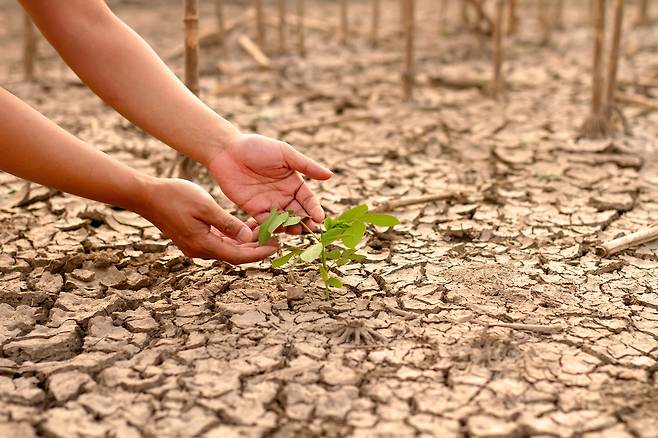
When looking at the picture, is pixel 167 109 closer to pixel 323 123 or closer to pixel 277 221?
pixel 277 221

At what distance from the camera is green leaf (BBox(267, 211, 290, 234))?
217 centimetres

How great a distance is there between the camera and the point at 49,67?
520 cm

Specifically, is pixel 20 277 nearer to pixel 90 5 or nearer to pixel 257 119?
pixel 90 5

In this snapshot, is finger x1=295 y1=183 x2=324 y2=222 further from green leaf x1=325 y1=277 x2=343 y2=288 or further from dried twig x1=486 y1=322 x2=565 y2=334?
dried twig x1=486 y1=322 x2=565 y2=334

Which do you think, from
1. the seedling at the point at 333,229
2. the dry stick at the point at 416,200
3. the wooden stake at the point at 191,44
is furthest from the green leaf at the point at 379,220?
the wooden stake at the point at 191,44

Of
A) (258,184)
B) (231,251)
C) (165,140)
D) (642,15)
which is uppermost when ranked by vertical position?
(642,15)

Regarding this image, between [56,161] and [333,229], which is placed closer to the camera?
[56,161]

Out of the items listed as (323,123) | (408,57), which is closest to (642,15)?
(408,57)

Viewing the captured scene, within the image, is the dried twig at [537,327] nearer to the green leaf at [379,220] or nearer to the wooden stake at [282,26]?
the green leaf at [379,220]

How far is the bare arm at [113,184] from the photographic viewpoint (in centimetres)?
203

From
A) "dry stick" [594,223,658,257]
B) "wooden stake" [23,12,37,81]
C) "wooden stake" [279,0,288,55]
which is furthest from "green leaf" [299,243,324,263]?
"wooden stake" [279,0,288,55]

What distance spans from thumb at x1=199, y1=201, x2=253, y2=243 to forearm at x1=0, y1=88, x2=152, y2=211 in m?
0.17

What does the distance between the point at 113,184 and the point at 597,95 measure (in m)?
2.41

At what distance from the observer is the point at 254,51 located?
5.59m
